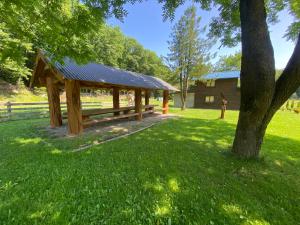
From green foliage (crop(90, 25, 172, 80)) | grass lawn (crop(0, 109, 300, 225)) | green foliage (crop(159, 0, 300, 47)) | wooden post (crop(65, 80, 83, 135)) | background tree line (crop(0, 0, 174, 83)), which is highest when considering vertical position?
green foliage (crop(90, 25, 172, 80))

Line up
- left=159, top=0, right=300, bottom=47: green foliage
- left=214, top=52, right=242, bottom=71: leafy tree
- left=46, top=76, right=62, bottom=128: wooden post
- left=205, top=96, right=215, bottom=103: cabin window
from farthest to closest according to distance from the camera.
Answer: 1. left=214, top=52, right=242, bottom=71: leafy tree
2. left=205, top=96, right=215, bottom=103: cabin window
3. left=46, top=76, right=62, bottom=128: wooden post
4. left=159, top=0, right=300, bottom=47: green foliage

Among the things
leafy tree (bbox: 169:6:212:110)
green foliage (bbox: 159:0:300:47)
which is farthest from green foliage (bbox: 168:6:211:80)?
green foliage (bbox: 159:0:300:47)

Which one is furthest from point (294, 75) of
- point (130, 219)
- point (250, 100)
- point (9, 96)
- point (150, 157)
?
point (9, 96)

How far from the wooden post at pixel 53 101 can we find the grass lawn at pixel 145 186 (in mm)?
3275

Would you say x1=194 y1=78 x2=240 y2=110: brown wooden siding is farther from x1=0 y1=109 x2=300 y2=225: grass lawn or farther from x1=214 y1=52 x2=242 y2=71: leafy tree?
x1=0 y1=109 x2=300 y2=225: grass lawn

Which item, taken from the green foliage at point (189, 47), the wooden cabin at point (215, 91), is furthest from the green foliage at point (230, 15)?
the wooden cabin at point (215, 91)

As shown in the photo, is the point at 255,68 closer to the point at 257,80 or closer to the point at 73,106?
the point at 257,80

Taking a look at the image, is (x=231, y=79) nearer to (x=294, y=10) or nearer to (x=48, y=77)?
(x=294, y=10)

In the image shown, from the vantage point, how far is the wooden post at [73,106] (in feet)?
22.4

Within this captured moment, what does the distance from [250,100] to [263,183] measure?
77.5 inches

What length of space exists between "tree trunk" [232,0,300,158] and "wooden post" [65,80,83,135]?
633 centimetres

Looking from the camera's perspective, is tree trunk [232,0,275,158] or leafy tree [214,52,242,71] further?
leafy tree [214,52,242,71]

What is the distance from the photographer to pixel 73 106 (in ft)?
23.0

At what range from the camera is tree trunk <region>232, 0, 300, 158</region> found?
3.85 meters
